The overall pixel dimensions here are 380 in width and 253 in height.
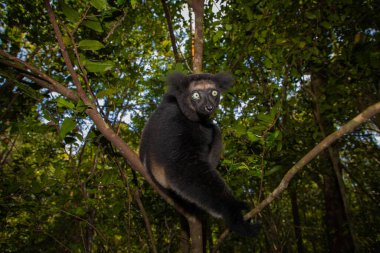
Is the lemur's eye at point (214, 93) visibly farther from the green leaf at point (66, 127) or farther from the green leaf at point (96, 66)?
the green leaf at point (66, 127)

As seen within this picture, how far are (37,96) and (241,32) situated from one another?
3.20m

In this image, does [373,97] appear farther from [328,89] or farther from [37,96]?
[37,96]

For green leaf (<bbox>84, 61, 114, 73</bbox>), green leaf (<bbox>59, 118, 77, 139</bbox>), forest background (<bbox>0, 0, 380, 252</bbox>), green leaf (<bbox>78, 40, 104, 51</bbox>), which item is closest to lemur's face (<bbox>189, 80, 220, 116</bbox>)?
forest background (<bbox>0, 0, 380, 252</bbox>)

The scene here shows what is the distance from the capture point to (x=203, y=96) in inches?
136

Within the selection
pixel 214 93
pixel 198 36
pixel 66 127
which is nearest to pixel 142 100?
pixel 214 93

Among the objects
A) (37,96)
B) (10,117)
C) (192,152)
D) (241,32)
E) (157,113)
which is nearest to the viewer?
(37,96)

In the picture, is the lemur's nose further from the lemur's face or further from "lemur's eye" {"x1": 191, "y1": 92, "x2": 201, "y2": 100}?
"lemur's eye" {"x1": 191, "y1": 92, "x2": 201, "y2": 100}

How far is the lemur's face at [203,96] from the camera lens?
3342 millimetres

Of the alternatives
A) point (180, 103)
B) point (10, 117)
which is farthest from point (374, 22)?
point (10, 117)

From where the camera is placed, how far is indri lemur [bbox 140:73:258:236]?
8.27ft

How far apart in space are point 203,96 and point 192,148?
0.79 metres

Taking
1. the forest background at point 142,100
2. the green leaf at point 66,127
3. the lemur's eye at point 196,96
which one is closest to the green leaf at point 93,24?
the forest background at point 142,100

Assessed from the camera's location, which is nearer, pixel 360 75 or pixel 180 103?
pixel 180 103

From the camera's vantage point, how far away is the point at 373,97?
4.88m
